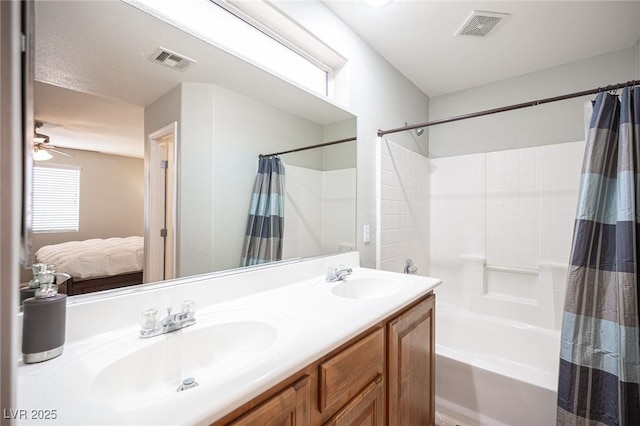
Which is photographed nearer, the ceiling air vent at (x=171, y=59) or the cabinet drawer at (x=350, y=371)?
the cabinet drawer at (x=350, y=371)

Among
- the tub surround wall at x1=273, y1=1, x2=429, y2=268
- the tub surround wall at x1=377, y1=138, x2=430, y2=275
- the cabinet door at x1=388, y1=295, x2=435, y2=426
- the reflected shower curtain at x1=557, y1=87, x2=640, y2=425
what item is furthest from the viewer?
the tub surround wall at x1=377, y1=138, x2=430, y2=275

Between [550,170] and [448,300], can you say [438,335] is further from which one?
[550,170]

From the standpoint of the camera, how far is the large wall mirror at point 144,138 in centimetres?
76

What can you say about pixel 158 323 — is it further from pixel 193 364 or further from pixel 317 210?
pixel 317 210

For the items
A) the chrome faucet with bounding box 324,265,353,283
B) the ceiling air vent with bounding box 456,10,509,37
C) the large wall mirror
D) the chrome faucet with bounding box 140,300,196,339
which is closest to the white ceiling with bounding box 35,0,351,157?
the large wall mirror

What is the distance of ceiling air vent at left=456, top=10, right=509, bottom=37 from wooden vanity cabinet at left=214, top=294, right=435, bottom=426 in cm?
167

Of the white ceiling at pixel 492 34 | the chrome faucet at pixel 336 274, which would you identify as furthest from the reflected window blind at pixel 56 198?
the white ceiling at pixel 492 34

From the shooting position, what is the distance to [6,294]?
0.29m

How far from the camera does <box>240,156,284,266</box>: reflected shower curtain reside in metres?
1.22

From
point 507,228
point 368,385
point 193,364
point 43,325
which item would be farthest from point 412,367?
point 507,228

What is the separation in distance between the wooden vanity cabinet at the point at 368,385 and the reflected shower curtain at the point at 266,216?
0.58m

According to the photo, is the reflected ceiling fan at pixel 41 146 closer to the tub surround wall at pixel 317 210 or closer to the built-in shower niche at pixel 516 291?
the tub surround wall at pixel 317 210

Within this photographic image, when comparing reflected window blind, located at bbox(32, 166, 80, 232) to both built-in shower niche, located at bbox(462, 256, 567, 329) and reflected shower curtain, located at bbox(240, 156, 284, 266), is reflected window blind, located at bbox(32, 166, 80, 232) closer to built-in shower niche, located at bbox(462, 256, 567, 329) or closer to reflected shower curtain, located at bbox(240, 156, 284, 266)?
reflected shower curtain, located at bbox(240, 156, 284, 266)

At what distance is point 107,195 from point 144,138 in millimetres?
227
